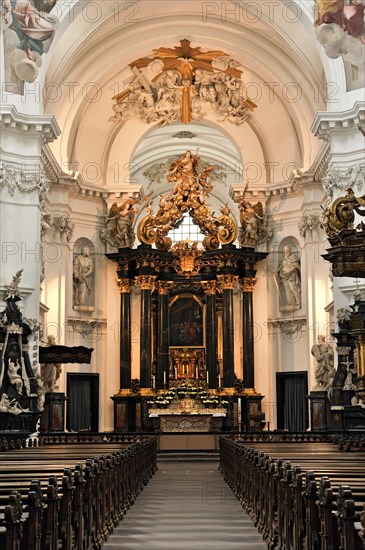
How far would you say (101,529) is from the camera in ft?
29.0

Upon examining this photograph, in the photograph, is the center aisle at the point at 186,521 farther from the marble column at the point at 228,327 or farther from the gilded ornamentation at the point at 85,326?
the gilded ornamentation at the point at 85,326

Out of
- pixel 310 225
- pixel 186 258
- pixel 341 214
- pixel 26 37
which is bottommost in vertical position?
pixel 341 214

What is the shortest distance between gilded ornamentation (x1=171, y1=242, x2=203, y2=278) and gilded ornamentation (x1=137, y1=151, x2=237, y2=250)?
0.85 m

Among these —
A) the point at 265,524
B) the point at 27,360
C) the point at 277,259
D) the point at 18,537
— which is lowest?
the point at 265,524

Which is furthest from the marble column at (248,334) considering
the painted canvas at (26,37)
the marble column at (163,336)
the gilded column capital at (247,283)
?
the painted canvas at (26,37)

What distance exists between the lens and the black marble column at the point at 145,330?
2639 cm

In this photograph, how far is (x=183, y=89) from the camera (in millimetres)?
26734

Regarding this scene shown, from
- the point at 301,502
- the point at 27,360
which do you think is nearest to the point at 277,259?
the point at 27,360

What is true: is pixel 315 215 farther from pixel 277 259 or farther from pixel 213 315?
pixel 213 315

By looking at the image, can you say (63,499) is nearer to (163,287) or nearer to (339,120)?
(339,120)

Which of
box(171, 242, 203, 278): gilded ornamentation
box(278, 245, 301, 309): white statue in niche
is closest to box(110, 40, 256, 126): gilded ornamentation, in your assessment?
box(171, 242, 203, 278): gilded ornamentation

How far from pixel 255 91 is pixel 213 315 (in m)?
6.92

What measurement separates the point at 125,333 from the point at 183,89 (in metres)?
7.55

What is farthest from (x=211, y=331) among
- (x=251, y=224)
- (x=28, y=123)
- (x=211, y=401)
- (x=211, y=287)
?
(x=28, y=123)
